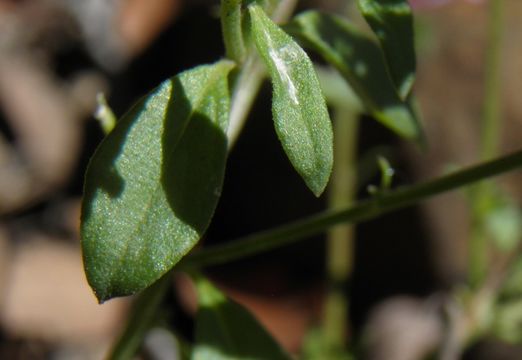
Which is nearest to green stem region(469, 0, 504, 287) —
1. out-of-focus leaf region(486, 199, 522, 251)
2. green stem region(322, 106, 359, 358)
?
out-of-focus leaf region(486, 199, 522, 251)

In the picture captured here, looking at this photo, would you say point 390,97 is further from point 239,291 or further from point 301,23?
point 239,291

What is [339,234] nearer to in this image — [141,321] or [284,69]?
[141,321]

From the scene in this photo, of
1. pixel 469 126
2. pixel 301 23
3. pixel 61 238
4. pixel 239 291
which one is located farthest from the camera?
pixel 61 238

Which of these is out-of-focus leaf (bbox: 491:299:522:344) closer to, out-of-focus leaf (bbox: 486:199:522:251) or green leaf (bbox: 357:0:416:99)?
out-of-focus leaf (bbox: 486:199:522:251)

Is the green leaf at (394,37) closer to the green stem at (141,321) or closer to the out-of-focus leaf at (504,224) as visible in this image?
the green stem at (141,321)

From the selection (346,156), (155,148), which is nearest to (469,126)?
(346,156)

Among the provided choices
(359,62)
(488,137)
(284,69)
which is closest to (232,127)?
(359,62)
